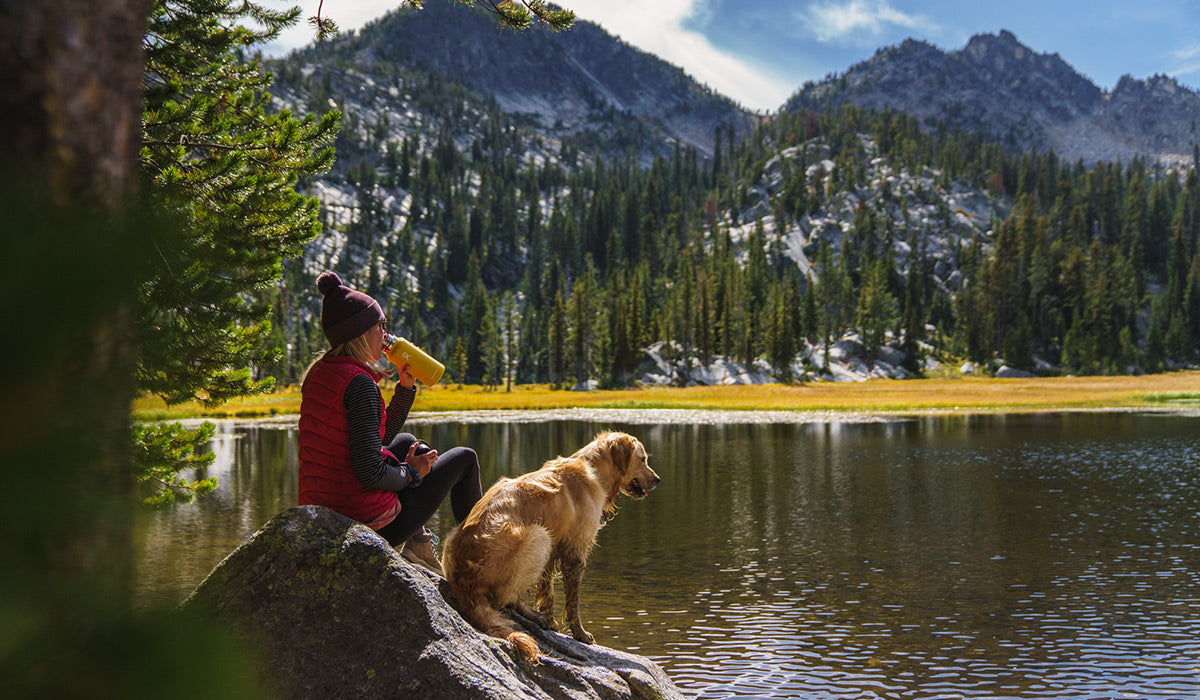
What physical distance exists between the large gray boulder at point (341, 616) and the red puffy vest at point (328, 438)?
0.88 meters

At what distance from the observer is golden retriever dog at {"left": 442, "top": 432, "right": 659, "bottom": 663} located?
18.1 ft

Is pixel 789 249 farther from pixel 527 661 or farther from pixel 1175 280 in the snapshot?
pixel 527 661

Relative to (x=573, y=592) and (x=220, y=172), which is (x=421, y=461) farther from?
(x=220, y=172)

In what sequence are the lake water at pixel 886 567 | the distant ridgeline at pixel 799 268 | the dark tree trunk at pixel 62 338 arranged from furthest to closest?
the distant ridgeline at pixel 799 268 < the lake water at pixel 886 567 < the dark tree trunk at pixel 62 338

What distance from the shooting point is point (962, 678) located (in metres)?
8.98

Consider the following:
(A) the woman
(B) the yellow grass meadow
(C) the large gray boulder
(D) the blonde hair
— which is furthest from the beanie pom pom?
(B) the yellow grass meadow

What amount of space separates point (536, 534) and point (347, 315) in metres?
2.13

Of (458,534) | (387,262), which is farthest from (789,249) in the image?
(458,534)

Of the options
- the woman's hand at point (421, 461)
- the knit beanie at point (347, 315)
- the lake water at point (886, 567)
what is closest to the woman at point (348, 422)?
the knit beanie at point (347, 315)

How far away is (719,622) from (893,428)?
3851cm

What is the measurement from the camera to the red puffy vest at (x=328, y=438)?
5137 mm

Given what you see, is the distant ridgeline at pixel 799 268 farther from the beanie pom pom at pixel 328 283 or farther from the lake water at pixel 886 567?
the beanie pom pom at pixel 328 283

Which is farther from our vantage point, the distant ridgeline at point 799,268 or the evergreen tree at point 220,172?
the distant ridgeline at point 799,268

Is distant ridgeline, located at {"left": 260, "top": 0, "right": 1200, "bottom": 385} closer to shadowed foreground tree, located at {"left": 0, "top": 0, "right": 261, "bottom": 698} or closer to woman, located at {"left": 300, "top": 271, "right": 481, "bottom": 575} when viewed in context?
woman, located at {"left": 300, "top": 271, "right": 481, "bottom": 575}
